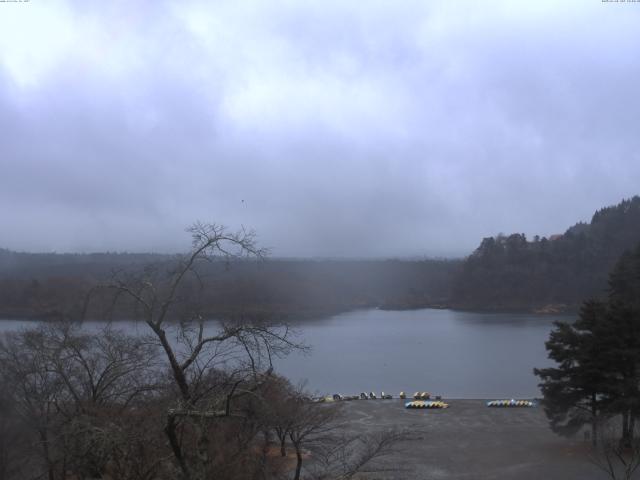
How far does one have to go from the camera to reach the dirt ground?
12.8m

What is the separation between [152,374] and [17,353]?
211cm

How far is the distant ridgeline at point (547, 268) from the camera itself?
6656 cm

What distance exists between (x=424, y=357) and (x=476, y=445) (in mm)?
20816

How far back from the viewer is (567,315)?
59.4m

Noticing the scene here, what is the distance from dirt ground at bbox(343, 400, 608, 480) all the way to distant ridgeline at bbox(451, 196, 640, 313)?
46.8m

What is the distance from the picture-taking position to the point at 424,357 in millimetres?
36344

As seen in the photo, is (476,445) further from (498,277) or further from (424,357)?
(498,277)

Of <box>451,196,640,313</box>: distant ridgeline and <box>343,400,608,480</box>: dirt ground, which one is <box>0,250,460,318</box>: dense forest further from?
<box>343,400,608,480</box>: dirt ground

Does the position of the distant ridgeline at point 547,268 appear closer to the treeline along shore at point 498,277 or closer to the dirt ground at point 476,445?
the treeline along shore at point 498,277

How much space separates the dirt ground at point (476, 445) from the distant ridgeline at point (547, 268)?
153ft

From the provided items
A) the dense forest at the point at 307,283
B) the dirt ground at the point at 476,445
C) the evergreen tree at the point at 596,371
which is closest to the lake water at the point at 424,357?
the dense forest at the point at 307,283

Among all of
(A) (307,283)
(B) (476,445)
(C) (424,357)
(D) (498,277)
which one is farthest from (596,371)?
(D) (498,277)

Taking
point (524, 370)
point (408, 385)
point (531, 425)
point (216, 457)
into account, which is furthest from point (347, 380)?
point (216, 457)

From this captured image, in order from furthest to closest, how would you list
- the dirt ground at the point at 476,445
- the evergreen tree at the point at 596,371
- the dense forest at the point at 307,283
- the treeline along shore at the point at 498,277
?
1. the treeline along shore at the point at 498,277
2. the dense forest at the point at 307,283
3. the evergreen tree at the point at 596,371
4. the dirt ground at the point at 476,445
